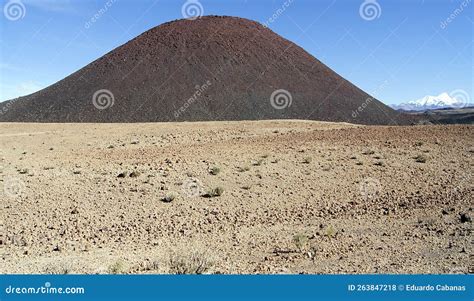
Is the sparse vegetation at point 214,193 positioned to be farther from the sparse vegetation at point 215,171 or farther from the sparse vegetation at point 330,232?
the sparse vegetation at point 330,232

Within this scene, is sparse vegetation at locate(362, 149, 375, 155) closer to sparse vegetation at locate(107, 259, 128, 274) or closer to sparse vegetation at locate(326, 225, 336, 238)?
sparse vegetation at locate(326, 225, 336, 238)

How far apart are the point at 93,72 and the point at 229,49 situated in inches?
918

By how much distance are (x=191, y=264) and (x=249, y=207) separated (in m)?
5.00

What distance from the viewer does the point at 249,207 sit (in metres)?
12.5

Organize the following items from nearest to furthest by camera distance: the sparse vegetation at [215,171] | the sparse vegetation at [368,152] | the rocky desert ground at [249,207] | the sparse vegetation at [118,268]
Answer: the sparse vegetation at [118,268]
the rocky desert ground at [249,207]
the sparse vegetation at [215,171]
the sparse vegetation at [368,152]

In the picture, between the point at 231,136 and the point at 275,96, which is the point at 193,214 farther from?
the point at 275,96

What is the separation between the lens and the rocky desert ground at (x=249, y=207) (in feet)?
27.7

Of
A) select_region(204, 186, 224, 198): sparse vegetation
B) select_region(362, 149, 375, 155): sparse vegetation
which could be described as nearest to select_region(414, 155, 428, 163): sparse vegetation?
select_region(362, 149, 375, 155): sparse vegetation

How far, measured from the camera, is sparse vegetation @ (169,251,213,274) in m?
7.55

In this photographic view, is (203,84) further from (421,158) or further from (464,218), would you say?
(464,218)

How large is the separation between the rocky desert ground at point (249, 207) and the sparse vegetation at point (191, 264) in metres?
0.02

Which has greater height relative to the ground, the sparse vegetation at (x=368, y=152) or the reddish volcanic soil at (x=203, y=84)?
the reddish volcanic soil at (x=203, y=84)

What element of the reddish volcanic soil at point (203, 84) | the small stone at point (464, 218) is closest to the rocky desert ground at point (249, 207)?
the small stone at point (464, 218)

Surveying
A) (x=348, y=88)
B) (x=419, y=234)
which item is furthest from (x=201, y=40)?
(x=419, y=234)
